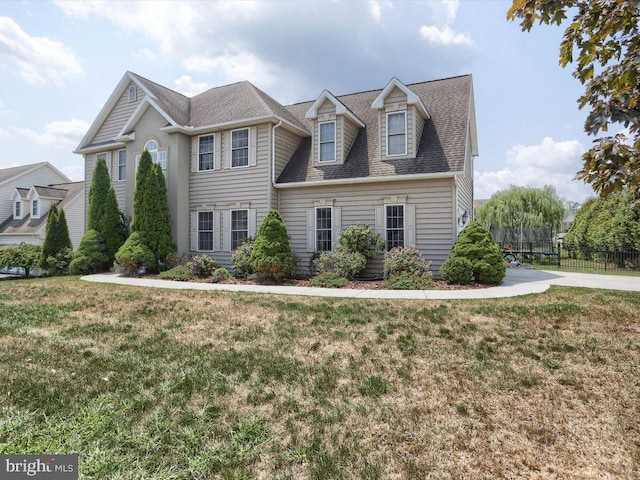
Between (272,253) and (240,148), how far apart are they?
535cm

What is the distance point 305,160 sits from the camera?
1477cm

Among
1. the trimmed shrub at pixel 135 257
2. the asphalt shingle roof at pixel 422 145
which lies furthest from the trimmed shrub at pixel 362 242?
the trimmed shrub at pixel 135 257

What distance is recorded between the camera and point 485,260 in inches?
434

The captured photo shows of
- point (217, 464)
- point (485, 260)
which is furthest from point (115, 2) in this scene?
point (485, 260)

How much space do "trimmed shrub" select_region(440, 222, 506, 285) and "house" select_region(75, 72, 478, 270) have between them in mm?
837

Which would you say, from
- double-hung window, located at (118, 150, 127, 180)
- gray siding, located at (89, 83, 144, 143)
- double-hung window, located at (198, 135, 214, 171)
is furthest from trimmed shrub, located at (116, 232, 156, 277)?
gray siding, located at (89, 83, 144, 143)

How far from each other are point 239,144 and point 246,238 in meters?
3.93

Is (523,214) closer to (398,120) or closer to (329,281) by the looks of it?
(398,120)

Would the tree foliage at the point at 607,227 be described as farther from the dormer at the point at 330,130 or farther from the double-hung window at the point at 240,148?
the double-hung window at the point at 240,148

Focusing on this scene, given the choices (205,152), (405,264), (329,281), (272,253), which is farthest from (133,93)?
(405,264)

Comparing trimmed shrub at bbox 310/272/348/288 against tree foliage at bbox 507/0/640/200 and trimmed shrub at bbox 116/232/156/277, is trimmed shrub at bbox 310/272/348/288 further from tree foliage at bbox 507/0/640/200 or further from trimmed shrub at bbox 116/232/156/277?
tree foliage at bbox 507/0/640/200

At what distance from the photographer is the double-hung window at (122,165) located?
17.4 metres

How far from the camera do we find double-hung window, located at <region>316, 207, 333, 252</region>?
13797 millimetres

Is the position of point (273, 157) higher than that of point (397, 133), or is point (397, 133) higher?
point (397, 133)
